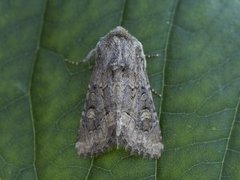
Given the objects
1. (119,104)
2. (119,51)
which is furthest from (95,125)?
(119,51)

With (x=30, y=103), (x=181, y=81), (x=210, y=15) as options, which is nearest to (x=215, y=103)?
(x=181, y=81)

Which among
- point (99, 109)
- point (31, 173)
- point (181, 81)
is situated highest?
point (181, 81)

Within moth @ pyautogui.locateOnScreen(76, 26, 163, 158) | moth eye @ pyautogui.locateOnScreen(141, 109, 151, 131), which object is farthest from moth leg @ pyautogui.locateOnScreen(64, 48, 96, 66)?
moth eye @ pyautogui.locateOnScreen(141, 109, 151, 131)

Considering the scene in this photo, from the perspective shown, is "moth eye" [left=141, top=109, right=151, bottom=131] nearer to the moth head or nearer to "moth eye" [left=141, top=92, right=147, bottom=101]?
"moth eye" [left=141, top=92, right=147, bottom=101]

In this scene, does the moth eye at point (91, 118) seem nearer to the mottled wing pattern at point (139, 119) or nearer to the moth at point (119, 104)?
the moth at point (119, 104)

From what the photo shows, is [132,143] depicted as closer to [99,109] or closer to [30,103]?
[99,109]
